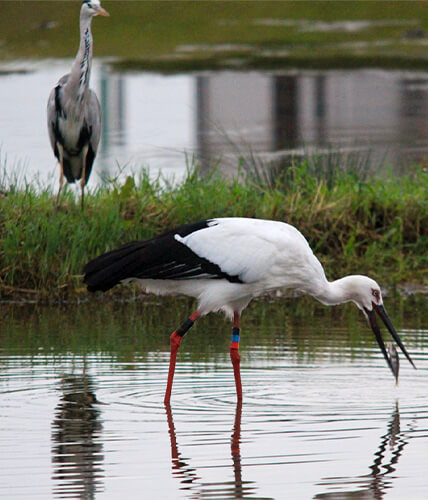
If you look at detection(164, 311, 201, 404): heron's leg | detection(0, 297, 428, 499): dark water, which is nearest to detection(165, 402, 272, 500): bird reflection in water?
detection(0, 297, 428, 499): dark water

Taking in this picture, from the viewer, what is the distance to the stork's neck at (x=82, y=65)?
10.5 m

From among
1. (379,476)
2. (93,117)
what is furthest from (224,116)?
(379,476)

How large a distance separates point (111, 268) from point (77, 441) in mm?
1438

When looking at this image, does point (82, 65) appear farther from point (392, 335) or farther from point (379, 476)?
point (379, 476)

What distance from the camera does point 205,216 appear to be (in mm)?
9828

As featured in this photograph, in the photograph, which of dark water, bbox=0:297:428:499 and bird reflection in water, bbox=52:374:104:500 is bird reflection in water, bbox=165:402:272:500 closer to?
dark water, bbox=0:297:428:499

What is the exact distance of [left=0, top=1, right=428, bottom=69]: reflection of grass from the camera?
2939 centimetres

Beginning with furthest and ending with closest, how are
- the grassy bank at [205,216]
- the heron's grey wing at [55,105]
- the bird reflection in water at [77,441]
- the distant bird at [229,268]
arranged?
the heron's grey wing at [55,105] → the grassy bank at [205,216] → the distant bird at [229,268] → the bird reflection in water at [77,441]

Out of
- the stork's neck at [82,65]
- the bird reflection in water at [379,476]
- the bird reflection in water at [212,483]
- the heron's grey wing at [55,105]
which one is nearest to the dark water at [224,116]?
the heron's grey wing at [55,105]

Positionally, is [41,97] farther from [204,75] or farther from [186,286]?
[186,286]

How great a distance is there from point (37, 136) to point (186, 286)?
10813 millimetres

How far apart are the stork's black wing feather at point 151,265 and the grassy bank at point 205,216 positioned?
215 centimetres

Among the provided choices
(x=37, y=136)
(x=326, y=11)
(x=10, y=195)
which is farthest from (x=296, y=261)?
(x=326, y=11)

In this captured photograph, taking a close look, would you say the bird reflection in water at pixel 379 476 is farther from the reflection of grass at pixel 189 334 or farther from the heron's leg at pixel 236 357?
the reflection of grass at pixel 189 334
